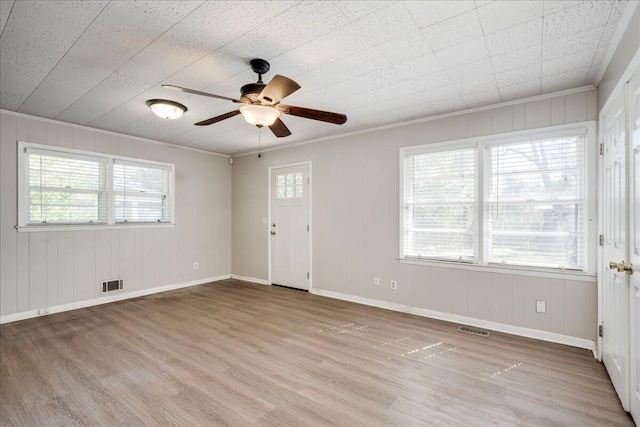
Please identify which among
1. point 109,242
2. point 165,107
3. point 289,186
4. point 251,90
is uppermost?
point 165,107

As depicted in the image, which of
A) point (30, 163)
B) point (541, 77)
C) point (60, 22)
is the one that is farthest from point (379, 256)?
point (30, 163)

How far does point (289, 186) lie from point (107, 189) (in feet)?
8.74

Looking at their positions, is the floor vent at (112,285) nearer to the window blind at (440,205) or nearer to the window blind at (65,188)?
the window blind at (65,188)

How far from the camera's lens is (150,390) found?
2.19 m

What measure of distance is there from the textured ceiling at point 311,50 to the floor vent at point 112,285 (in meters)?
2.39

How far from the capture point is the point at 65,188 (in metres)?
4.02

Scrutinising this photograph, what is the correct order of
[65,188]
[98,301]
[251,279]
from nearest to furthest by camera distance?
1. [65,188]
2. [98,301]
3. [251,279]

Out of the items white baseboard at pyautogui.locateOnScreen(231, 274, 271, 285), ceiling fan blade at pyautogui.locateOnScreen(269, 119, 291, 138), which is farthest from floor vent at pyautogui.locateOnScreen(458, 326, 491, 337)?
white baseboard at pyautogui.locateOnScreen(231, 274, 271, 285)

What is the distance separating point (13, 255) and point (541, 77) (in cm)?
587

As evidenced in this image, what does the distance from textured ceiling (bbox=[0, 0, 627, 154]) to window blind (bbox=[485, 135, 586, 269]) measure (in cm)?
59

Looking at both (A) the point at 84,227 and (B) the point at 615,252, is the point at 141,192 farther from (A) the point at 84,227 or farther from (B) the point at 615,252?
(B) the point at 615,252

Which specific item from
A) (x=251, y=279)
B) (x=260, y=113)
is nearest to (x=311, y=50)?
(x=260, y=113)

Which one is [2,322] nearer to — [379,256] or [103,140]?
[103,140]

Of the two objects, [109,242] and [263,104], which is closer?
[263,104]
